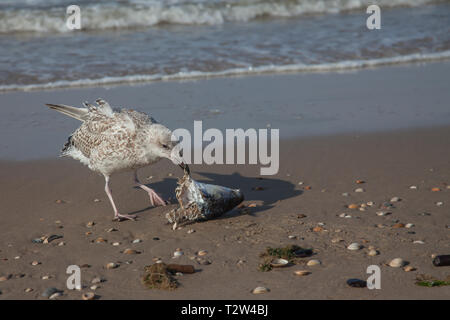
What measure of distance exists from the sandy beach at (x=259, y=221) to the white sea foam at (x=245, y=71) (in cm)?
198

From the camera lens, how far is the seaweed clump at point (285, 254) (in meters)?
4.38

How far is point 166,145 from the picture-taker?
5320 millimetres

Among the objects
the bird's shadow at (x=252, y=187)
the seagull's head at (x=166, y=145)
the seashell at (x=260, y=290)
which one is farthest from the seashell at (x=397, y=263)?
the seagull's head at (x=166, y=145)

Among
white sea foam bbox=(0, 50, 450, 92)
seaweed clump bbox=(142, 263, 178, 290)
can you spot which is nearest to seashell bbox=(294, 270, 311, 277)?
seaweed clump bbox=(142, 263, 178, 290)

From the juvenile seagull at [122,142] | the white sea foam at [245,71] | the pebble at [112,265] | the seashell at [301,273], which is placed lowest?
the pebble at [112,265]

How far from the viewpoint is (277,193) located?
19.3 ft

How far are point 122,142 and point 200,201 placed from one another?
93 cm

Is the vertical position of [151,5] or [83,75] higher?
[151,5]

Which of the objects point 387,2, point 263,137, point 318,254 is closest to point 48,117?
point 263,137

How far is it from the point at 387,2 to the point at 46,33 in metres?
8.48

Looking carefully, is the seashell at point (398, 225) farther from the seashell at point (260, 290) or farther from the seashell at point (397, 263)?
the seashell at point (260, 290)

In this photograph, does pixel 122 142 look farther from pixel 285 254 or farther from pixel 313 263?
pixel 313 263

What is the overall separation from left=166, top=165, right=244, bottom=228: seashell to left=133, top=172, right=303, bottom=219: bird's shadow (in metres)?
0.16

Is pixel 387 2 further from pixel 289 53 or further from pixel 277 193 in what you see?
pixel 277 193
